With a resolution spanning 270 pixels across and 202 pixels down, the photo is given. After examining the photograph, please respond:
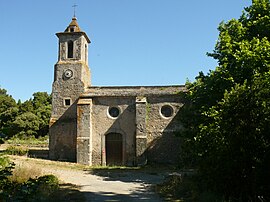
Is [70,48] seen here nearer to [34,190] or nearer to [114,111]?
→ [114,111]

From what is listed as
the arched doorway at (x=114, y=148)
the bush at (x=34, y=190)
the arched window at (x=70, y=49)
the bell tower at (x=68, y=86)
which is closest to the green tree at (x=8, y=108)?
the bell tower at (x=68, y=86)

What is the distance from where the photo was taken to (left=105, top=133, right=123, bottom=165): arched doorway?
25359 millimetres

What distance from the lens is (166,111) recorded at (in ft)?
84.3

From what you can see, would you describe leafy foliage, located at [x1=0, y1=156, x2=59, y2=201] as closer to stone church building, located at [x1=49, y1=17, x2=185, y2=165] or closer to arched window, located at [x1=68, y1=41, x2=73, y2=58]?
stone church building, located at [x1=49, y1=17, x2=185, y2=165]

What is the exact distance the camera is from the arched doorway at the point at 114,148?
2536cm

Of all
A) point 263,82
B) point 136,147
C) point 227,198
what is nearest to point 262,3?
point 263,82

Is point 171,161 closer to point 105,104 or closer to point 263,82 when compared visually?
point 105,104

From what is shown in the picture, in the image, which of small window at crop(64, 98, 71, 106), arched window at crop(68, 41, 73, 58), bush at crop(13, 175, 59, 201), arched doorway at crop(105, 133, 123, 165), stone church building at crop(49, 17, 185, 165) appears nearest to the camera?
bush at crop(13, 175, 59, 201)

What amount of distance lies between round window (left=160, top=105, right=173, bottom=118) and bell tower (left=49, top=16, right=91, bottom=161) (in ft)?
23.9

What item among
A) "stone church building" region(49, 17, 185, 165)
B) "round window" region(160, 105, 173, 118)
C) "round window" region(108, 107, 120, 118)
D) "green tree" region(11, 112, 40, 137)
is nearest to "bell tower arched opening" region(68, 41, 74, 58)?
"stone church building" region(49, 17, 185, 165)

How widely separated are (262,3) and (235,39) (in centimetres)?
219

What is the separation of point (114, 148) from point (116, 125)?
197cm

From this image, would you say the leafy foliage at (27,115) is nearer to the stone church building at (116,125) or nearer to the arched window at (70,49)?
the stone church building at (116,125)

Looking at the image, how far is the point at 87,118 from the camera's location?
25078 mm
